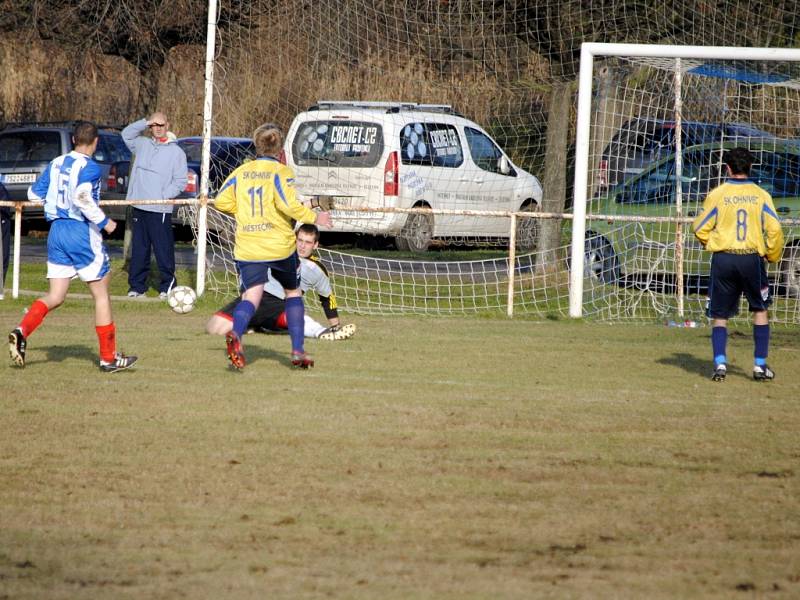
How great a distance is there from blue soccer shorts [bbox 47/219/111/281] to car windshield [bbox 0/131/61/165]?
47.5 ft

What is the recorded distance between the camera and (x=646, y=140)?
14773mm

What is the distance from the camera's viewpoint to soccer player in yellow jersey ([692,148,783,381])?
8953mm

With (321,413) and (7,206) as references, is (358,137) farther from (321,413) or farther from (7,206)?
(321,413)

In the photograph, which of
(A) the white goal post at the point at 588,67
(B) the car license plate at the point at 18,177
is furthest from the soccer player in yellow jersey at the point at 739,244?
(B) the car license plate at the point at 18,177

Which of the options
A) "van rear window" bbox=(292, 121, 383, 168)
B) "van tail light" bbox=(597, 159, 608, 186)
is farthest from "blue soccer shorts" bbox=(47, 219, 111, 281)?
"van rear window" bbox=(292, 121, 383, 168)

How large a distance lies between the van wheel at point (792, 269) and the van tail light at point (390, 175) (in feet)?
17.9

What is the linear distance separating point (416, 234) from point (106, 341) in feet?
30.2

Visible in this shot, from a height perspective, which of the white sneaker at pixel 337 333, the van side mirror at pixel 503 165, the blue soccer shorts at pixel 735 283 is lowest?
the white sneaker at pixel 337 333

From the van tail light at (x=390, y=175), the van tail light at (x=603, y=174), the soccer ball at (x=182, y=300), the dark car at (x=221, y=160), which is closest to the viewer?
the soccer ball at (x=182, y=300)

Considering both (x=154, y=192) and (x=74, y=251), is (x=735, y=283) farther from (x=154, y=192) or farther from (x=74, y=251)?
(x=154, y=192)

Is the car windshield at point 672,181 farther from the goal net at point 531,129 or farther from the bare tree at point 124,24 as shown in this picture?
the bare tree at point 124,24

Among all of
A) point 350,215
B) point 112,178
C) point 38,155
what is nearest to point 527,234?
point 350,215

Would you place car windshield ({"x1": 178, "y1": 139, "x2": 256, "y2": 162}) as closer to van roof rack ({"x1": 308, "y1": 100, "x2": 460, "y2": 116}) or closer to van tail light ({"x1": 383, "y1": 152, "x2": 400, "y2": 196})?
van roof rack ({"x1": 308, "y1": 100, "x2": 460, "y2": 116})

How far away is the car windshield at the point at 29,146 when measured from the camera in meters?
22.7
